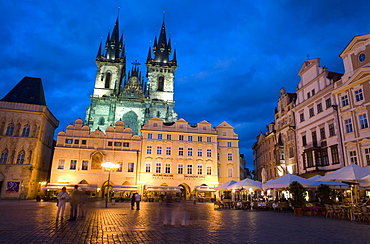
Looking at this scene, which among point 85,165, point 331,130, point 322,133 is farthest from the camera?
point 85,165

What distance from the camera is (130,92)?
6438 centimetres

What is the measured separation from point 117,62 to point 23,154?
36295mm

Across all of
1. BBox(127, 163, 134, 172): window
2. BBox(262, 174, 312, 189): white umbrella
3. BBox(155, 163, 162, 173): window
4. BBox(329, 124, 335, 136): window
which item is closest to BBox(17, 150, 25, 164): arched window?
BBox(127, 163, 134, 172): window

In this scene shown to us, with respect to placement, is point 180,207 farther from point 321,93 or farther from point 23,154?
point 23,154

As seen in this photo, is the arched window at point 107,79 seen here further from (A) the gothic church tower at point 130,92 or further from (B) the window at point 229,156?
(B) the window at point 229,156

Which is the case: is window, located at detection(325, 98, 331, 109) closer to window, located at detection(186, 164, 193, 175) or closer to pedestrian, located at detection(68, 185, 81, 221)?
window, located at detection(186, 164, 193, 175)

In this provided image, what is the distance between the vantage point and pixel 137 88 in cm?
6525

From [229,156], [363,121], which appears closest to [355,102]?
[363,121]

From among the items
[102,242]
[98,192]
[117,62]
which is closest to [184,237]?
[102,242]

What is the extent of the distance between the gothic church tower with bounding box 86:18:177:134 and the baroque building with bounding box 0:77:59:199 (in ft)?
56.4

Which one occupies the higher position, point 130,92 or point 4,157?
point 130,92

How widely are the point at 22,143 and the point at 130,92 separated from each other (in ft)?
95.3

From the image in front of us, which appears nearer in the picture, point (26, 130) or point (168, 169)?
point (26, 130)

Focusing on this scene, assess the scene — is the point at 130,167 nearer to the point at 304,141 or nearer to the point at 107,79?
the point at 304,141
